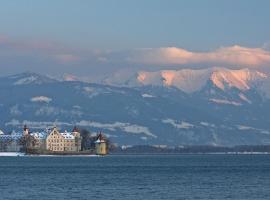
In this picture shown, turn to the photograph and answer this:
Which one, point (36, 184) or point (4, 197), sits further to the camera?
point (36, 184)

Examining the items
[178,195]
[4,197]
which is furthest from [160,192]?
[4,197]

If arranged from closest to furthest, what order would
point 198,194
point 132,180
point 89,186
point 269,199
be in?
1. point 269,199
2. point 198,194
3. point 89,186
4. point 132,180

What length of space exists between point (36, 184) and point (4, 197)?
24.2m

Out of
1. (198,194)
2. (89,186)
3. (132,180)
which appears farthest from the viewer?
→ (132,180)

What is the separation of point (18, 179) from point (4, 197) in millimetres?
38152

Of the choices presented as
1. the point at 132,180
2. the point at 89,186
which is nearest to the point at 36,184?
the point at 89,186

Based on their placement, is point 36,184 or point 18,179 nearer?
point 36,184

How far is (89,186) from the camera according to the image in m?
121

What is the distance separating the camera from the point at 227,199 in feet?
330

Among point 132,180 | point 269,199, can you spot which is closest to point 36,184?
point 132,180

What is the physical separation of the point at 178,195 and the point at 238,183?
23.6m

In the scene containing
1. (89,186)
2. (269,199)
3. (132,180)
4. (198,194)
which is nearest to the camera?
(269,199)

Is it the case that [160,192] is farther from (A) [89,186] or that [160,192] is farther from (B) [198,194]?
(A) [89,186]

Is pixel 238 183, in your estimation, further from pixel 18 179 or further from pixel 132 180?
pixel 18 179
